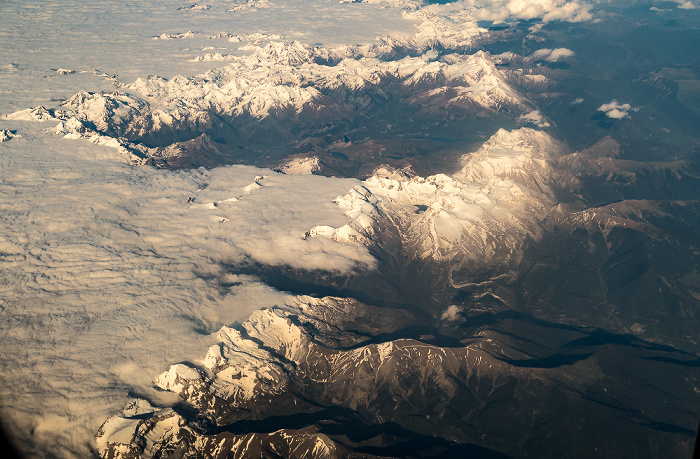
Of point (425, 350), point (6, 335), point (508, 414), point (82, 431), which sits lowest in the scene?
point (508, 414)

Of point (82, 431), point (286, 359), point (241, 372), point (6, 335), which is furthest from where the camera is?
point (286, 359)

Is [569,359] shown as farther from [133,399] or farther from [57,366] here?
[57,366]

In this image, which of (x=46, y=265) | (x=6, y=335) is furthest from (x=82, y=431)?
(x=46, y=265)

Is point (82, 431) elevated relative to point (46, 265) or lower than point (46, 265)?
lower

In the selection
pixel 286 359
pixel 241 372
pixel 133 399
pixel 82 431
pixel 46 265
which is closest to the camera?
pixel 82 431

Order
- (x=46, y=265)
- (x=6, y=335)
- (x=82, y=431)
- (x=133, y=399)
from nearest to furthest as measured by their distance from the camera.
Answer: (x=82, y=431) → (x=133, y=399) → (x=6, y=335) → (x=46, y=265)

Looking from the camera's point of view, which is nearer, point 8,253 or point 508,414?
point 508,414

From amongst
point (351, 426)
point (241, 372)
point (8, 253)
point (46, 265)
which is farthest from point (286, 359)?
point (8, 253)

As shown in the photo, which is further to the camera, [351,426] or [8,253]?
[8,253]

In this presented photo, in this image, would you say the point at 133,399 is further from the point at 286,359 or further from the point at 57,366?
the point at 286,359
